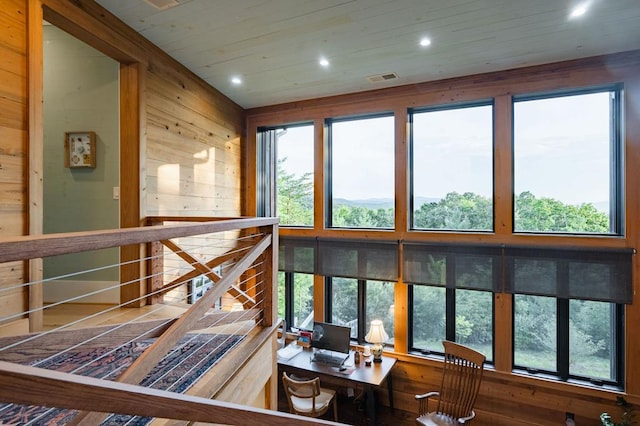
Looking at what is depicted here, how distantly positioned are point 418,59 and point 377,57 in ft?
1.50

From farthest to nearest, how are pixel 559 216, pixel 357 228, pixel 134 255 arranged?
1. pixel 357 228
2. pixel 559 216
3. pixel 134 255

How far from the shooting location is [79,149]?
3414 millimetres

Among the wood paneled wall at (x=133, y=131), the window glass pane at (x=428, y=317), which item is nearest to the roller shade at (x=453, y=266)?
the window glass pane at (x=428, y=317)

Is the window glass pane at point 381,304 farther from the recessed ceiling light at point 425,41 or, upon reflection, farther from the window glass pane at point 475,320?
the recessed ceiling light at point 425,41

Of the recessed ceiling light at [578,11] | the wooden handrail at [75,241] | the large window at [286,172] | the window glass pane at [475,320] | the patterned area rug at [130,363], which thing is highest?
the recessed ceiling light at [578,11]

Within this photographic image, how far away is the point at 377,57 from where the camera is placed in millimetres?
3535

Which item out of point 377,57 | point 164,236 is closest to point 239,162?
point 377,57

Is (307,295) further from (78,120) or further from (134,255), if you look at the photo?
(78,120)

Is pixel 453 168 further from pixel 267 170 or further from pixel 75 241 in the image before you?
pixel 75 241

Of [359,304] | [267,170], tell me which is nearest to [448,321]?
[359,304]

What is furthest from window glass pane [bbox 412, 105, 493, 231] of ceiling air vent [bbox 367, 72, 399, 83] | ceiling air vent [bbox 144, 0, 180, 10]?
ceiling air vent [bbox 144, 0, 180, 10]

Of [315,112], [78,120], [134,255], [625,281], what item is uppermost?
[315,112]

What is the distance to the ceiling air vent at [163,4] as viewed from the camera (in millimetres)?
2588

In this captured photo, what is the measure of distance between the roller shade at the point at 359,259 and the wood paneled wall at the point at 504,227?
0.14 m
